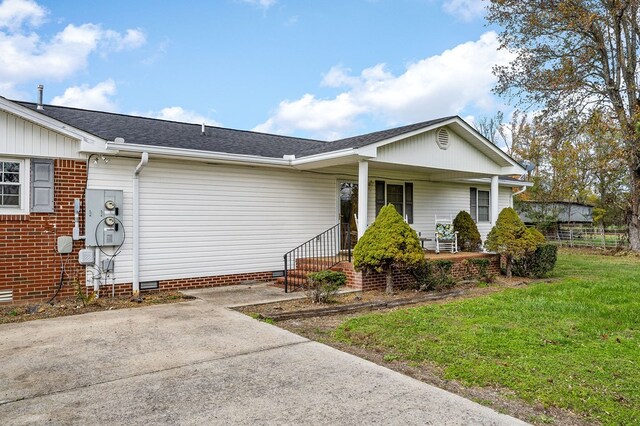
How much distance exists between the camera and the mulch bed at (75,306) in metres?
6.37

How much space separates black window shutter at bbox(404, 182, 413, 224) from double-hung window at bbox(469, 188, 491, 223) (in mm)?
3117

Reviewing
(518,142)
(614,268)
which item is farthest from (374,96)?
(518,142)

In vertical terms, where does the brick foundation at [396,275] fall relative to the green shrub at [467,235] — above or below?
below

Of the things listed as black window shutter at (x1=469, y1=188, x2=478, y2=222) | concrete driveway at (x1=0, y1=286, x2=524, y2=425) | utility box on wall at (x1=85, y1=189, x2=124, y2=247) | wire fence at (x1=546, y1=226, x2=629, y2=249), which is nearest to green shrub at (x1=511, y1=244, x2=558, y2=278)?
black window shutter at (x1=469, y1=188, x2=478, y2=222)

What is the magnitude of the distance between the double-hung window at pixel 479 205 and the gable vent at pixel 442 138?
4.87m

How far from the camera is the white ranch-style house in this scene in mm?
7148

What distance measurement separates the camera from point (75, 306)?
697 centimetres

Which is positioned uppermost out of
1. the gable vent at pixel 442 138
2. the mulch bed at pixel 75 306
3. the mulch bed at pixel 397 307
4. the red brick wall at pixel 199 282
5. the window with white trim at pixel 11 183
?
the gable vent at pixel 442 138

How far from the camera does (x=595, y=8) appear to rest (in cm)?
1705

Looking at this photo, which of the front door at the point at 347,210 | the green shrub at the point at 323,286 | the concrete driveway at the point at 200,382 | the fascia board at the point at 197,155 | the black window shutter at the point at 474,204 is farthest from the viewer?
the black window shutter at the point at 474,204

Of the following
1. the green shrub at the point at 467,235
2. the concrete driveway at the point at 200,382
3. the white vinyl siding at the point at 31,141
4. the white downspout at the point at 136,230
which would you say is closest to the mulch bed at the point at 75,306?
the white downspout at the point at 136,230

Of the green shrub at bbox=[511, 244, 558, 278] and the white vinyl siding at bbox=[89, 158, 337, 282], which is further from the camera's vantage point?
the green shrub at bbox=[511, 244, 558, 278]

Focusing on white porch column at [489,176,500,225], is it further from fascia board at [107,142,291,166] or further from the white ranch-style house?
fascia board at [107,142,291,166]

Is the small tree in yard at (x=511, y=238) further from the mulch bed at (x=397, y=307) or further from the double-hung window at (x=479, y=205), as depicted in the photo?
the double-hung window at (x=479, y=205)
